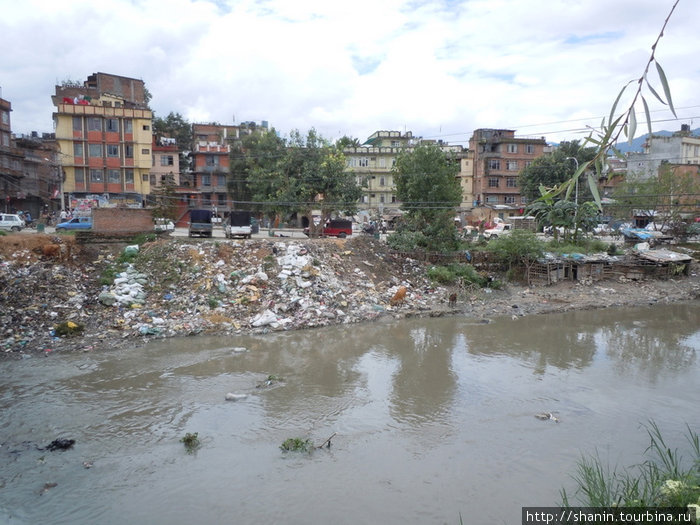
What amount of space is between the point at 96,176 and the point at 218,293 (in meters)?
23.8

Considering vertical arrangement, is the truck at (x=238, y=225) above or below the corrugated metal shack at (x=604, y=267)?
above

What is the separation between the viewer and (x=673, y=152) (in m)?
43.2

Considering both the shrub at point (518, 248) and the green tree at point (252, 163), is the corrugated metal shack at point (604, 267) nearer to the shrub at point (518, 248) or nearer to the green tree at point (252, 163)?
the shrub at point (518, 248)

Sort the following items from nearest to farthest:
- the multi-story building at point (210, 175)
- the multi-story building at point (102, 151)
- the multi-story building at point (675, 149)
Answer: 1. the multi-story building at point (102, 151)
2. the multi-story building at point (210, 175)
3. the multi-story building at point (675, 149)

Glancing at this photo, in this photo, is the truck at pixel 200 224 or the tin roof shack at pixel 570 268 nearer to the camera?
the truck at pixel 200 224

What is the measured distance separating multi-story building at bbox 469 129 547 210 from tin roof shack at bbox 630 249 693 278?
21973 mm

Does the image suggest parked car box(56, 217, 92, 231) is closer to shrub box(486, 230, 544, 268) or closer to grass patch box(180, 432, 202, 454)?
grass patch box(180, 432, 202, 454)

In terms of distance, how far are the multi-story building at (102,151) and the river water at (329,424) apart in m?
25.6

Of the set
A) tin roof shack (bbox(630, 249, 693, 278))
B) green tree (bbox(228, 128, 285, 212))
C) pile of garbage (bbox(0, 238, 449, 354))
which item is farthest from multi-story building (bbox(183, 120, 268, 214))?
tin roof shack (bbox(630, 249, 693, 278))

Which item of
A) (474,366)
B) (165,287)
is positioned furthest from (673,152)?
(165,287)

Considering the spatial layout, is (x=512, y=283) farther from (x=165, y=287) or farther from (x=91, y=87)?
(x=91, y=87)

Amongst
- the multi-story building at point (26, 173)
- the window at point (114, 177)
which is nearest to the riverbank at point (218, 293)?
the window at point (114, 177)

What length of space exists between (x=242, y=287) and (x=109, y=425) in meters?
8.67

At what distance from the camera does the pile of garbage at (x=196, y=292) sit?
14.2m
